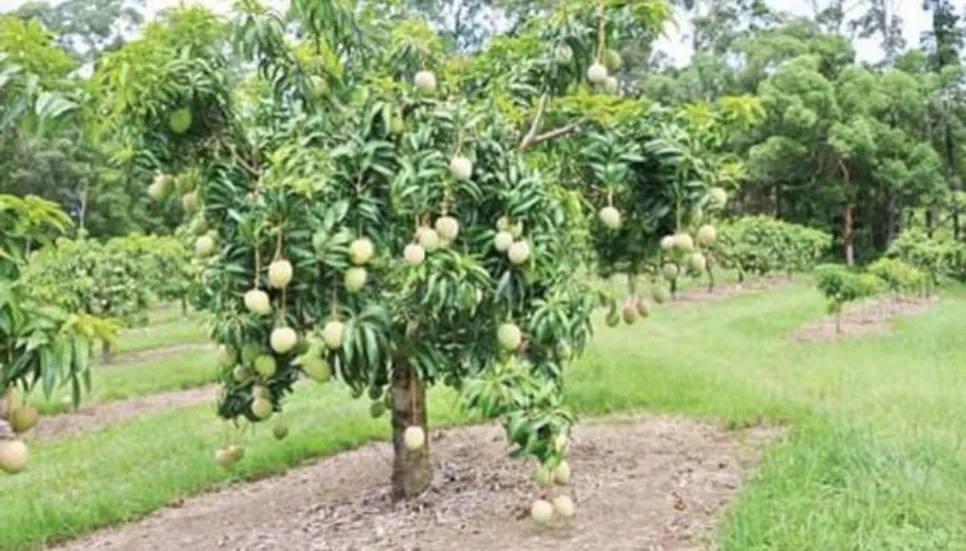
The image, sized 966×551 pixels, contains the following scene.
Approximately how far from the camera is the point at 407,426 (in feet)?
13.7

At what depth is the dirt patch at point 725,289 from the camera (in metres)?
17.8

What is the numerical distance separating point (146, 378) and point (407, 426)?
271 inches

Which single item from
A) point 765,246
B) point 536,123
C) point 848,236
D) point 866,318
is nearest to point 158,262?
point 866,318

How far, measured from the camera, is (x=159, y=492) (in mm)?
5109

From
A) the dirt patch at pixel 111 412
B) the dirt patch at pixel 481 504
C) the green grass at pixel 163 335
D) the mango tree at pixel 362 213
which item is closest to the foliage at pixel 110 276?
the green grass at pixel 163 335

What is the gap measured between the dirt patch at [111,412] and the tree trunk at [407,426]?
4.22 m

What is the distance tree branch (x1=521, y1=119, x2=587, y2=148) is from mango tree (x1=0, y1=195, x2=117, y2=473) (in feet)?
6.67

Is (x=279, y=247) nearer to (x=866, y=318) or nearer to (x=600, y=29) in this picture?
(x=600, y=29)

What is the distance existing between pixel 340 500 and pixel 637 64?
2889 centimetres

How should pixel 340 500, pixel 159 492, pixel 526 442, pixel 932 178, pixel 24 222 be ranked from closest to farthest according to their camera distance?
pixel 24 222 < pixel 526 442 < pixel 340 500 < pixel 159 492 < pixel 932 178

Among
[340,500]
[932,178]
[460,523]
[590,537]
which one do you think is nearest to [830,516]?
[590,537]

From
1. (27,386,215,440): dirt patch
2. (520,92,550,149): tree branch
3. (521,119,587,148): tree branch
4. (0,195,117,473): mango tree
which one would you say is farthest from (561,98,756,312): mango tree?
Result: (27,386,215,440): dirt patch

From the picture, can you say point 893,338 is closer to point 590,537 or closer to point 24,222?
point 590,537

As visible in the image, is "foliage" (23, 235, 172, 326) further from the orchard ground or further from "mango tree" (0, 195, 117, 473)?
"mango tree" (0, 195, 117, 473)
